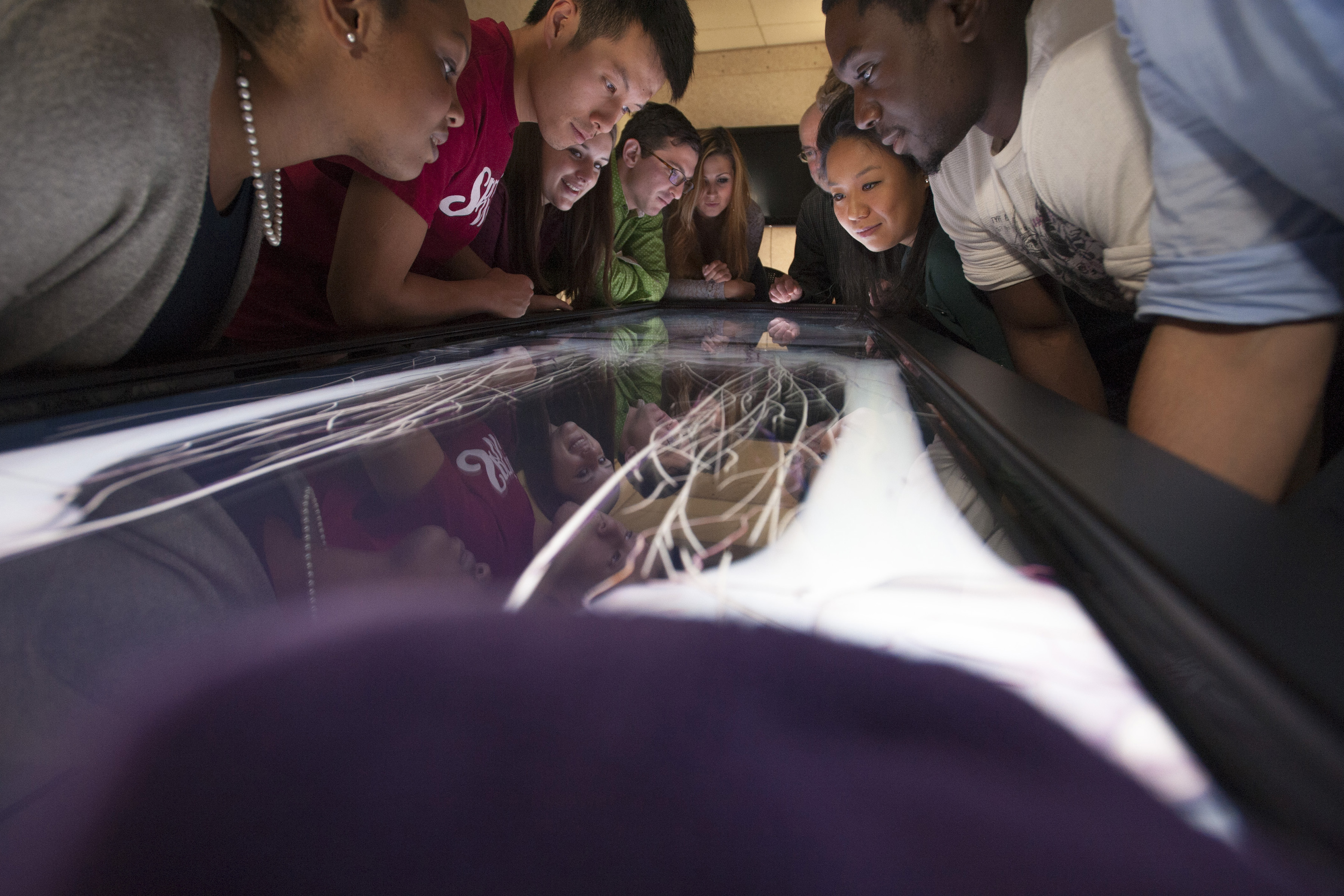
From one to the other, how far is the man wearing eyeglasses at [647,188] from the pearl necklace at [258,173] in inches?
53.5

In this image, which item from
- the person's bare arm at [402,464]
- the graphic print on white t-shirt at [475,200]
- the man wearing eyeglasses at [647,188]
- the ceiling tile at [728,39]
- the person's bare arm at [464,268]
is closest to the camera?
the person's bare arm at [402,464]

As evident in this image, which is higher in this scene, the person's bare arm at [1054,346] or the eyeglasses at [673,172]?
the eyeglasses at [673,172]

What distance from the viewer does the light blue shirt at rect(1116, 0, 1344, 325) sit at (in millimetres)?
389

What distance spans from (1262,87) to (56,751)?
0.67 metres

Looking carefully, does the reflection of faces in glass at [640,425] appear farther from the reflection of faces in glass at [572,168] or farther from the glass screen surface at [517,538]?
the reflection of faces in glass at [572,168]

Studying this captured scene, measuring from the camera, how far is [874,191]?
155 cm

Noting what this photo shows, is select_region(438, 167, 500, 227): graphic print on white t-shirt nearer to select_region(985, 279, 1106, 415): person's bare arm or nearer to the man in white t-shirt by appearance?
the man in white t-shirt

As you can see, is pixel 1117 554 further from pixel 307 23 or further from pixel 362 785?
pixel 307 23

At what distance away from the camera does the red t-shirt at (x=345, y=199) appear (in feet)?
3.80

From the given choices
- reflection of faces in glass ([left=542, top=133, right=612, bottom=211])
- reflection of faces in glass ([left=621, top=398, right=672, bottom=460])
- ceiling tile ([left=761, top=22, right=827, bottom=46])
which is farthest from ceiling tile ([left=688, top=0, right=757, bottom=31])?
reflection of faces in glass ([left=621, top=398, right=672, bottom=460])

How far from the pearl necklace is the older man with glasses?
76.0 inches

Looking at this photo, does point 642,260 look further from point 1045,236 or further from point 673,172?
point 1045,236

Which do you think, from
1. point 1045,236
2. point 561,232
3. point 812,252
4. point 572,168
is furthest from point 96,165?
point 812,252

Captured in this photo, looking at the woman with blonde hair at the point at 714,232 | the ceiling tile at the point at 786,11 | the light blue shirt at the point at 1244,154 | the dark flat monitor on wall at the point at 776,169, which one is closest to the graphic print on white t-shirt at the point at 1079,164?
A: the light blue shirt at the point at 1244,154
